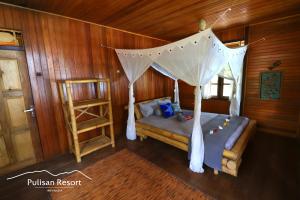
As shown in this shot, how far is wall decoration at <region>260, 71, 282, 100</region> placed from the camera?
3.51 metres

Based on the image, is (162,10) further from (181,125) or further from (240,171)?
(240,171)

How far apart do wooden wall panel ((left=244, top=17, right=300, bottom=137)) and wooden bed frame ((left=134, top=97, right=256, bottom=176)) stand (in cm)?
94

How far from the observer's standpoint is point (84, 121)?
3154 millimetres

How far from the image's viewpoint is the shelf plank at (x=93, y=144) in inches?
113

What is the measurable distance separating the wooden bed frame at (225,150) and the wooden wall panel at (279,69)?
3.08ft

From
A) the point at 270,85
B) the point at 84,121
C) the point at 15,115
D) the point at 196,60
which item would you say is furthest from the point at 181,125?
the point at 15,115

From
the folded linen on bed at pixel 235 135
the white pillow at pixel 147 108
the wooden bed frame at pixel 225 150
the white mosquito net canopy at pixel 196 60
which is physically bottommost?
the wooden bed frame at pixel 225 150

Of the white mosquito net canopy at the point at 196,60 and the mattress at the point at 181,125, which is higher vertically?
the white mosquito net canopy at the point at 196,60

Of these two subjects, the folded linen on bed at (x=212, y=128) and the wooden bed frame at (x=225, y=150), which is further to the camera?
the folded linen on bed at (x=212, y=128)

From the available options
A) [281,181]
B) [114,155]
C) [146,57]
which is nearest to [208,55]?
[146,57]

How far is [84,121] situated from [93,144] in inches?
22.1

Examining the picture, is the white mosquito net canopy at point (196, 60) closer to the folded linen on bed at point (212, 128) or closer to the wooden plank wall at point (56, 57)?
the folded linen on bed at point (212, 128)

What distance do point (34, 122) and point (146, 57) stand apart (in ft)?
8.34

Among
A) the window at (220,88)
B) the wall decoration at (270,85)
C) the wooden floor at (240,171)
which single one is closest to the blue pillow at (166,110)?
the wooden floor at (240,171)
